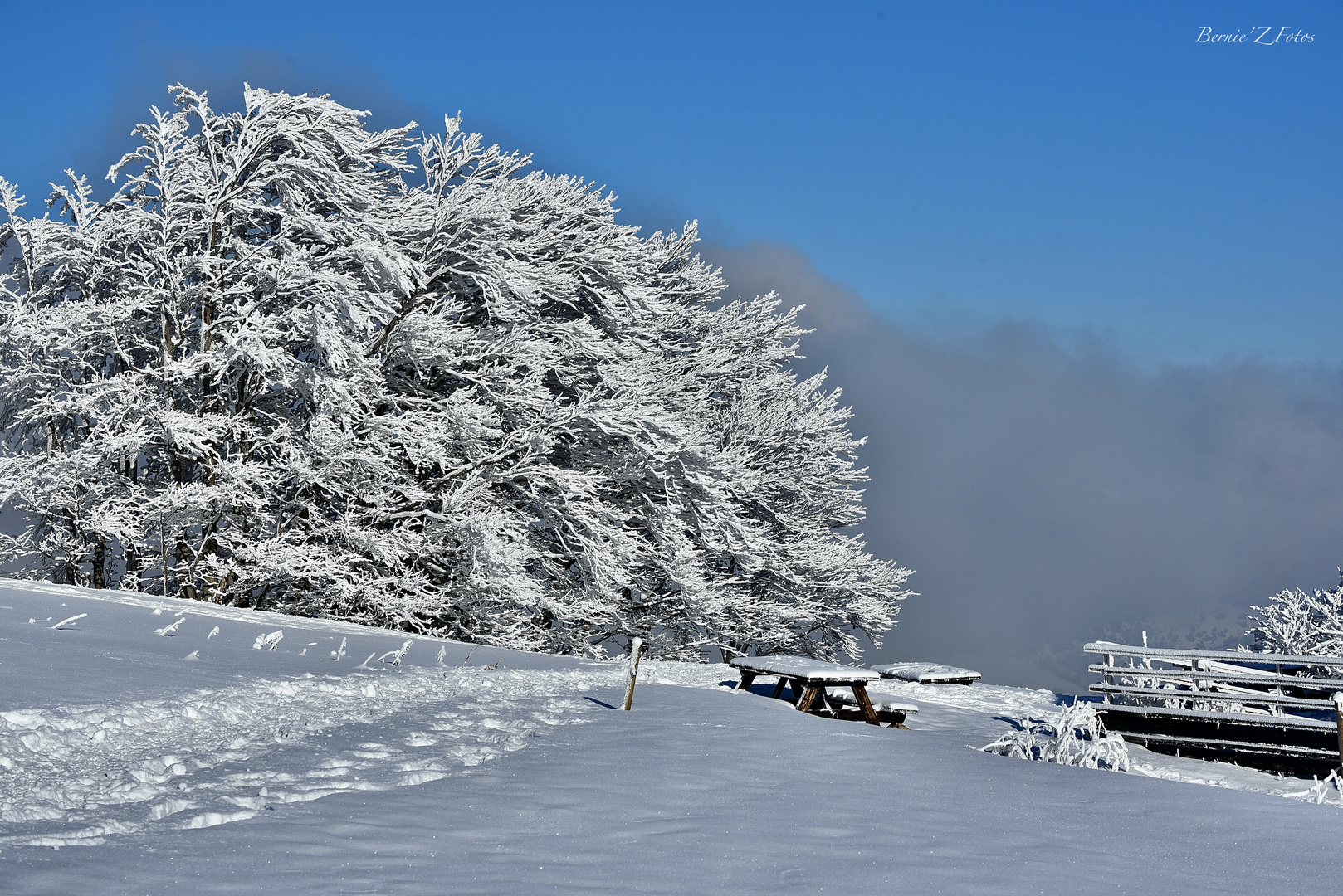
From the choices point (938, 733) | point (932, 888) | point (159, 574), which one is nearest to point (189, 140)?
point (159, 574)

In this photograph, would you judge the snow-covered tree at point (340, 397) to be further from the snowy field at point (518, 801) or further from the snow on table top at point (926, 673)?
the snowy field at point (518, 801)

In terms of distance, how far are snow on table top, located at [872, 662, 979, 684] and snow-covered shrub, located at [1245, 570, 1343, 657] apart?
17.1 meters

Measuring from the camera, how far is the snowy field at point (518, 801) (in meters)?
4.06

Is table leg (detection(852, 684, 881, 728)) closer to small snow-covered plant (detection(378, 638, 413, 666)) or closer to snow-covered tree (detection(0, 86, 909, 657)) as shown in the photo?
small snow-covered plant (detection(378, 638, 413, 666))

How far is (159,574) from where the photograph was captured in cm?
1784

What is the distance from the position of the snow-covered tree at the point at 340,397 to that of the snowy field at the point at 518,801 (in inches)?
297

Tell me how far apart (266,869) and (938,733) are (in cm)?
767

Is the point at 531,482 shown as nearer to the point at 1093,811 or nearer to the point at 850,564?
the point at 850,564

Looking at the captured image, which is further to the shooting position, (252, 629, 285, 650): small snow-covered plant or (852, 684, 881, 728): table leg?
(852, 684, 881, 728): table leg

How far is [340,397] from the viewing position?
15.9 meters

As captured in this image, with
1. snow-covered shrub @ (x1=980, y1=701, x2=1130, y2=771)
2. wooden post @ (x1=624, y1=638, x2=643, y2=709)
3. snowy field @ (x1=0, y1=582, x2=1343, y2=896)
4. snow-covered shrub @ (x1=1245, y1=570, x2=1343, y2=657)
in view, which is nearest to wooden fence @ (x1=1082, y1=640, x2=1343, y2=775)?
snowy field @ (x1=0, y1=582, x2=1343, y2=896)

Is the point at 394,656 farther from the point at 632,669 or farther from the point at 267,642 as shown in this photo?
the point at 632,669

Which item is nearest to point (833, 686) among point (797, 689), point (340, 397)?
point (797, 689)

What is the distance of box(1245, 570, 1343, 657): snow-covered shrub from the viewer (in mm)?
28672
